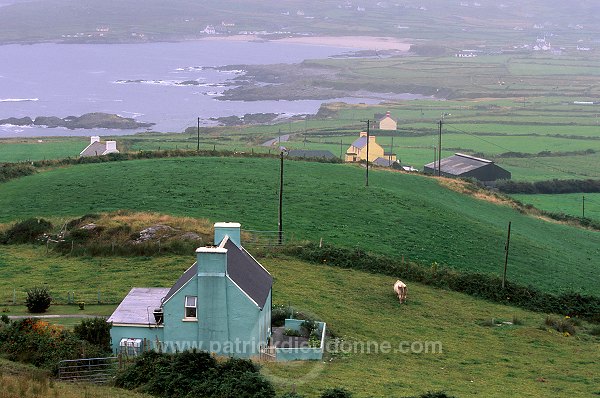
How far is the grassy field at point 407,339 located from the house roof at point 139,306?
1.88 meters

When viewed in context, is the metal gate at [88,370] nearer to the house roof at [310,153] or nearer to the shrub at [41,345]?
the shrub at [41,345]

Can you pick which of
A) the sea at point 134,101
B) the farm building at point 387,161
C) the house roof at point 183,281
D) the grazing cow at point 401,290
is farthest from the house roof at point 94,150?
the house roof at point 183,281

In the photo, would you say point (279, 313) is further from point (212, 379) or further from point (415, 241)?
point (415, 241)

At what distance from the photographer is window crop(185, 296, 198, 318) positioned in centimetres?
2794

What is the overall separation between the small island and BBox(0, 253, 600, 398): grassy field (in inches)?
3122

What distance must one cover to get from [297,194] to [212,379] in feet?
97.4

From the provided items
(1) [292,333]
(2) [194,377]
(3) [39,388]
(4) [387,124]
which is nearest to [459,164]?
(4) [387,124]

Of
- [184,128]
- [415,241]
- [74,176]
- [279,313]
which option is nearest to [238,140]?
[184,128]

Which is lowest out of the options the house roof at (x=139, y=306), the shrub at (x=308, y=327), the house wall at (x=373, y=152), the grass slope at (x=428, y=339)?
the grass slope at (x=428, y=339)

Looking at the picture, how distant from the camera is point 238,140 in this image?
312ft

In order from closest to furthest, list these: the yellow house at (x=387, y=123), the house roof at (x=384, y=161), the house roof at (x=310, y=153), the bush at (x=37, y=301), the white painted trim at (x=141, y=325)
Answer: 1. the white painted trim at (x=141, y=325)
2. the bush at (x=37, y=301)
3. the house roof at (x=384, y=161)
4. the house roof at (x=310, y=153)
5. the yellow house at (x=387, y=123)

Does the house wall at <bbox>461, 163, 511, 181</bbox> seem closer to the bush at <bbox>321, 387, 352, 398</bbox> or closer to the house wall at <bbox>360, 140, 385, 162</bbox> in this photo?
the house wall at <bbox>360, 140, 385, 162</bbox>

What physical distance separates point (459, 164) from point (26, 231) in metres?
44.0

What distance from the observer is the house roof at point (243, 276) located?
93.0ft
